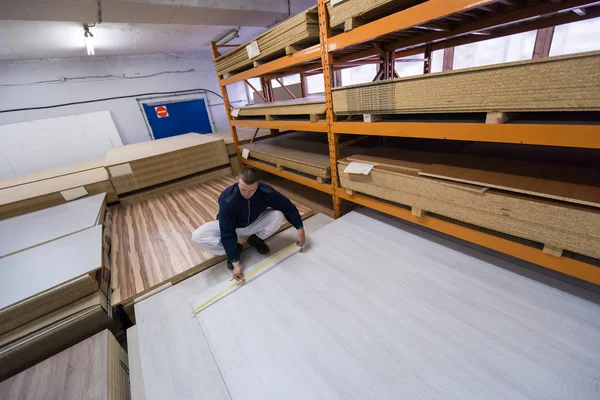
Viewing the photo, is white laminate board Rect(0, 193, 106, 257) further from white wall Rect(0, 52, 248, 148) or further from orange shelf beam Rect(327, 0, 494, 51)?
white wall Rect(0, 52, 248, 148)

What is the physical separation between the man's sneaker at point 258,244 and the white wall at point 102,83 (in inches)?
315

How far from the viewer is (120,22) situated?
166 inches

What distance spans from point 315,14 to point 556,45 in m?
4.76

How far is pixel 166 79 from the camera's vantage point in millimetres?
8531

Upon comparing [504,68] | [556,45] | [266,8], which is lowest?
[504,68]

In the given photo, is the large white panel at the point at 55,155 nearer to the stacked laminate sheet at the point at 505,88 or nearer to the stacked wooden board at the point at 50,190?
the stacked wooden board at the point at 50,190

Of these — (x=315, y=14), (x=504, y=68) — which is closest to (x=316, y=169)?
(x=315, y=14)

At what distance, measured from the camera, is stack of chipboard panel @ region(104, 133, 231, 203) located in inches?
167

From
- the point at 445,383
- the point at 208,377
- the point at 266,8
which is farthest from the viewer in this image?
the point at 266,8

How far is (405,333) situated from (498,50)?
6221 millimetres

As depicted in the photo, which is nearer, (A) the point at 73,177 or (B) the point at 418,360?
(B) the point at 418,360

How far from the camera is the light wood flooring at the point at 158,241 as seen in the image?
2.36 metres

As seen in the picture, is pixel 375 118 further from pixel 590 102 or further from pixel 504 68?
pixel 590 102

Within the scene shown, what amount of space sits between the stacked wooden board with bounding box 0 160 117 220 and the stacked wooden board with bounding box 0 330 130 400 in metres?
3.20
